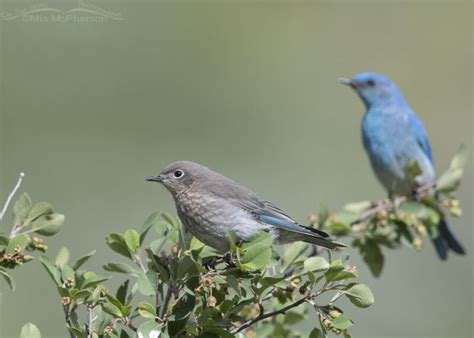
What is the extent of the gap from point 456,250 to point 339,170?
217 inches

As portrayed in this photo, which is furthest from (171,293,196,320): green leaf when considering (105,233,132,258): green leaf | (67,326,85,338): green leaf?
(105,233,132,258): green leaf

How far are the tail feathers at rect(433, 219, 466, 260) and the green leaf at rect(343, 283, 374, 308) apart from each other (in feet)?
13.7

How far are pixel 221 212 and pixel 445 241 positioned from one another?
3839 mm

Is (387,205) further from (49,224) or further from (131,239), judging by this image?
(49,224)

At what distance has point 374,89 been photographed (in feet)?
28.0

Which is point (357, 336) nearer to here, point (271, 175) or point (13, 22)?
point (271, 175)

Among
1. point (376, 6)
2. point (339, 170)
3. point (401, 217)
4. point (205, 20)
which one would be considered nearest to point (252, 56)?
point (205, 20)

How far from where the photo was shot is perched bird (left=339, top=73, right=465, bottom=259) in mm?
7602

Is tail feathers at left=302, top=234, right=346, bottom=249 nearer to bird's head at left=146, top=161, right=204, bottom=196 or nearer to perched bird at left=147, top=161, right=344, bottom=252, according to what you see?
perched bird at left=147, top=161, right=344, bottom=252

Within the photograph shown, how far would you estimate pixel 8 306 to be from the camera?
8297 mm

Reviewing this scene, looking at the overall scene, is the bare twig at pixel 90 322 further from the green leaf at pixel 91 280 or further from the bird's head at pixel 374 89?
the bird's head at pixel 374 89

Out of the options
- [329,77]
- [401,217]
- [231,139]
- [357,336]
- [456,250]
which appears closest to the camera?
[401,217]

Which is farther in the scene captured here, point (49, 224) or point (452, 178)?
point (452, 178)

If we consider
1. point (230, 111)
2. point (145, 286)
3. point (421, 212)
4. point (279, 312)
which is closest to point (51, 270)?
point (145, 286)
